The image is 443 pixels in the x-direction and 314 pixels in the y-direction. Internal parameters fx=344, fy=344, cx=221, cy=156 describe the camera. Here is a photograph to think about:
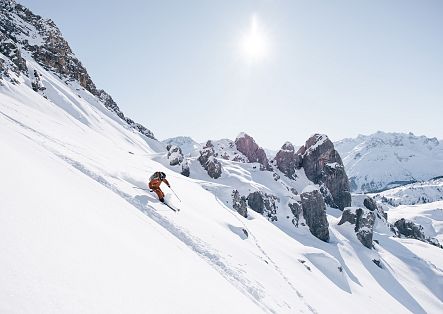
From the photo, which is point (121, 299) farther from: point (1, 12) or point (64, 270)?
point (1, 12)

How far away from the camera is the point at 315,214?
70062 mm

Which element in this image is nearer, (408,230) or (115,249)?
(115,249)

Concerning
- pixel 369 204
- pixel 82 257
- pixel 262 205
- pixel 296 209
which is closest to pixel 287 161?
pixel 369 204

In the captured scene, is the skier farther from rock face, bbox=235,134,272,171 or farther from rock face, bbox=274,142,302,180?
rock face, bbox=274,142,302,180

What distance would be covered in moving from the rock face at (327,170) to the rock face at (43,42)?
60188 millimetres

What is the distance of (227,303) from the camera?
35.3 ft

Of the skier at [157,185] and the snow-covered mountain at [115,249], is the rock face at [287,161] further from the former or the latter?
the skier at [157,185]

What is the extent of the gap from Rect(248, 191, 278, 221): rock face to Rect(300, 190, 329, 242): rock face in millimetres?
7944

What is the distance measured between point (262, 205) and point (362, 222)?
986 inches

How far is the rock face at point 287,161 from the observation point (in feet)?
326

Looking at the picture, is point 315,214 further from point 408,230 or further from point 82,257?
point 82,257

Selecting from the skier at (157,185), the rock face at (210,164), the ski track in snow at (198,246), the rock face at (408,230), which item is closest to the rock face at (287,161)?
the rock face at (210,164)

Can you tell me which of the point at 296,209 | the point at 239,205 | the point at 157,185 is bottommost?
the point at 157,185

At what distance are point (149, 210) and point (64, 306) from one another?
1255 cm
